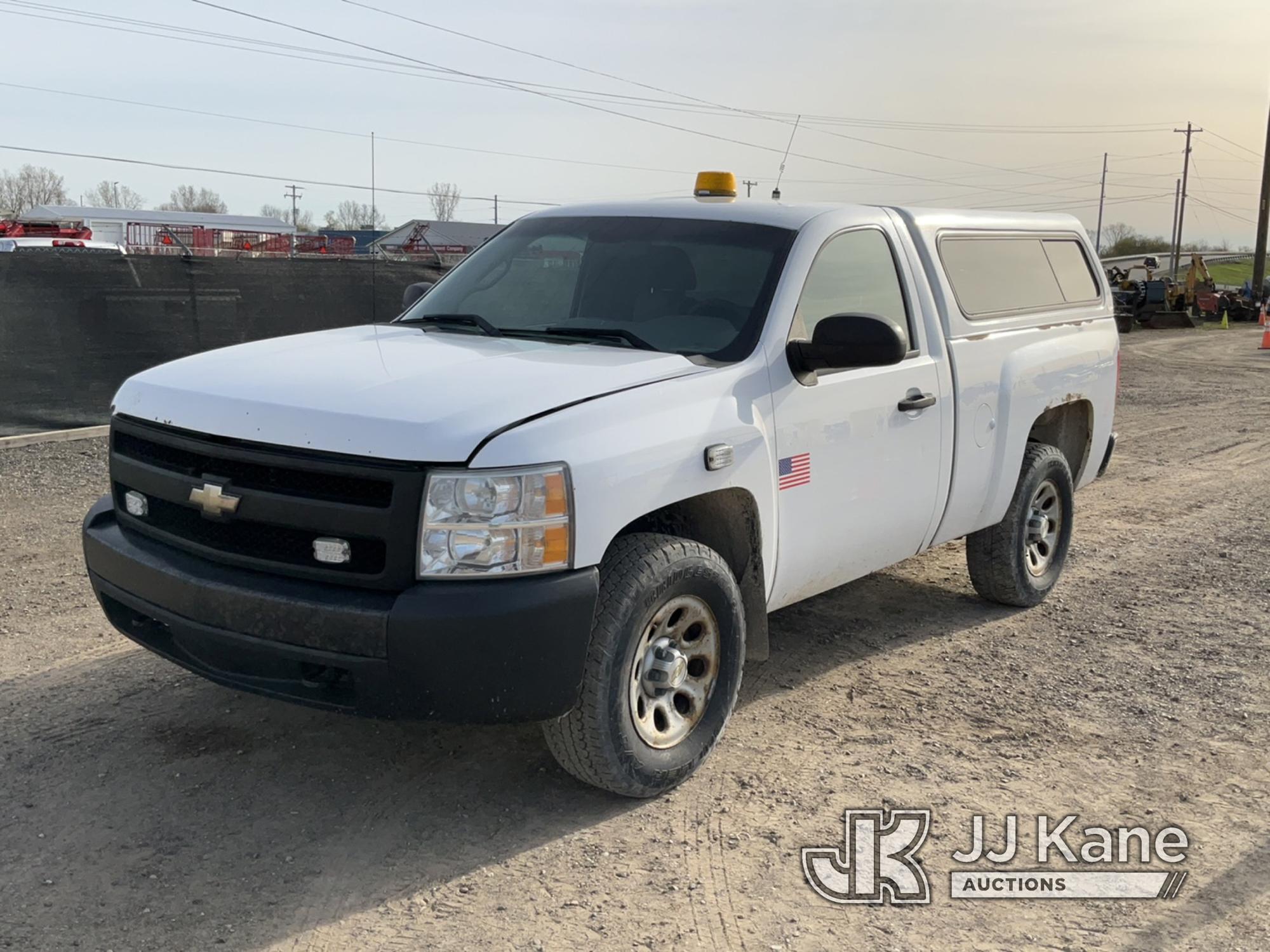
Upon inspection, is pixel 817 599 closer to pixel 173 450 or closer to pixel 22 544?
pixel 173 450

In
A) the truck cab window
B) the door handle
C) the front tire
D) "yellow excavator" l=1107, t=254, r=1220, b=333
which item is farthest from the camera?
"yellow excavator" l=1107, t=254, r=1220, b=333

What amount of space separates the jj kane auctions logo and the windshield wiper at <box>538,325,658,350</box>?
5.78 feet

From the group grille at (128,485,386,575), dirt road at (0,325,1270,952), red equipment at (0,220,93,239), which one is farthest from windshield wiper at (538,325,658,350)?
red equipment at (0,220,93,239)

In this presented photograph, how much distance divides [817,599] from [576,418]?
3098 mm

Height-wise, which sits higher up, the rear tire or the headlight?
the headlight

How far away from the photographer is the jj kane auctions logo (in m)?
3.41

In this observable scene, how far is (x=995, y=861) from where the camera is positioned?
3.56m

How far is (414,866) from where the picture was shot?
3.45 meters

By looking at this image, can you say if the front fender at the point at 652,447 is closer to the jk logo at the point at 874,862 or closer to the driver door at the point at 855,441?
the driver door at the point at 855,441

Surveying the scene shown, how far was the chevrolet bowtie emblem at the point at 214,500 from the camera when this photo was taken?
351 cm

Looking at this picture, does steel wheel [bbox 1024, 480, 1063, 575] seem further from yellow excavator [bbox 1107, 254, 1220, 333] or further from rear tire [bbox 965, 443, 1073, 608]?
yellow excavator [bbox 1107, 254, 1220, 333]

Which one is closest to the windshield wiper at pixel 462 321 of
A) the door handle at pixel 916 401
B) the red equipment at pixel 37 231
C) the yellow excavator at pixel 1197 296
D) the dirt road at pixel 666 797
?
the dirt road at pixel 666 797

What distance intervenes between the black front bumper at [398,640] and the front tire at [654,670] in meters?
0.13

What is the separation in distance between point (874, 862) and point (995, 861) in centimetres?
37
